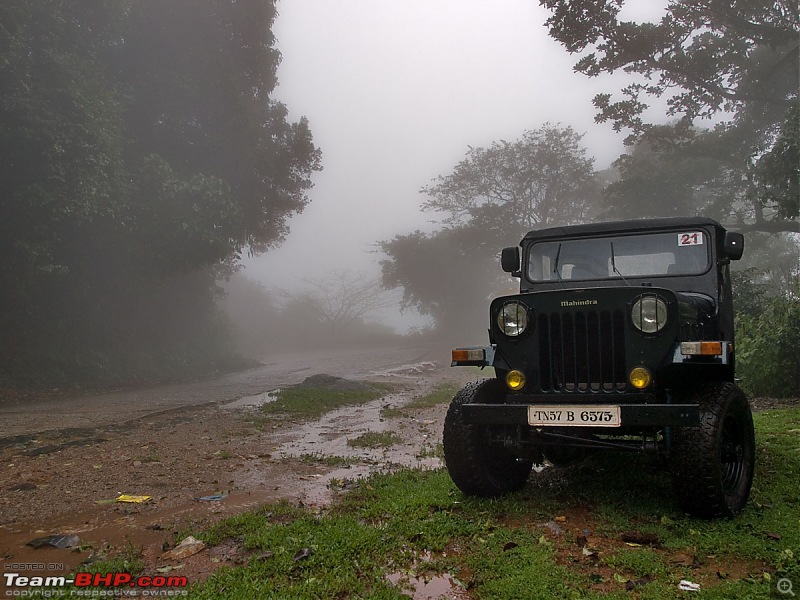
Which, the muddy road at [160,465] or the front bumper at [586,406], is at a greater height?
the front bumper at [586,406]

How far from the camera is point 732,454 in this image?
16.6 feet

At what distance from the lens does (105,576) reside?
12.7 feet

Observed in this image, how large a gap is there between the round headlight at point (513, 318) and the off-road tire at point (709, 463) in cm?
147

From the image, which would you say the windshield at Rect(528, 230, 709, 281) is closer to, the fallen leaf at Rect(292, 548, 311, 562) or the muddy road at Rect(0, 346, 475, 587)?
the muddy road at Rect(0, 346, 475, 587)

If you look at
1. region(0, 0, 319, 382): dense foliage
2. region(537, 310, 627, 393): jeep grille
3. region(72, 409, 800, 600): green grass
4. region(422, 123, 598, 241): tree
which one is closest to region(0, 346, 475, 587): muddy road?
region(72, 409, 800, 600): green grass

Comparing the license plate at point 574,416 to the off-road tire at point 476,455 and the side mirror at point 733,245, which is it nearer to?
the off-road tire at point 476,455

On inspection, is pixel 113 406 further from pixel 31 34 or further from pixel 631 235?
pixel 631 235

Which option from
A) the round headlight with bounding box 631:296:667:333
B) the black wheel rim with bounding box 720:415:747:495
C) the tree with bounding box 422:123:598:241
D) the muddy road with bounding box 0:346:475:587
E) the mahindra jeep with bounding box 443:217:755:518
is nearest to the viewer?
the mahindra jeep with bounding box 443:217:755:518

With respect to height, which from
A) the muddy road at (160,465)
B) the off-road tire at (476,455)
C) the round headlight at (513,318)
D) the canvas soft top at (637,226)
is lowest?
the muddy road at (160,465)

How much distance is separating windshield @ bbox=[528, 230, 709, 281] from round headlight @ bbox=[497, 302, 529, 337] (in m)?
1.29

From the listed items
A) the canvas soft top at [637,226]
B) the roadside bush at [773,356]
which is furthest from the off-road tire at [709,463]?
the roadside bush at [773,356]

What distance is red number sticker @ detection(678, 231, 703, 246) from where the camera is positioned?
19.4ft

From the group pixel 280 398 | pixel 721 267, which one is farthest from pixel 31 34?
A: pixel 721 267

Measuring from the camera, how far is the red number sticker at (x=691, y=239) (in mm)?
5906
